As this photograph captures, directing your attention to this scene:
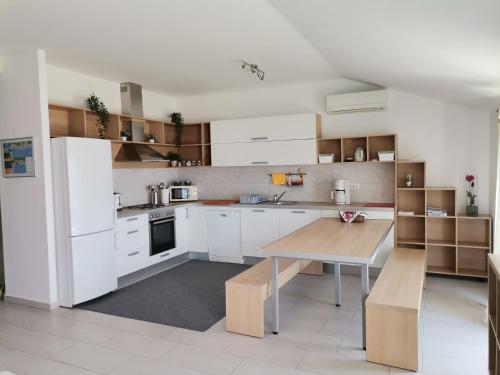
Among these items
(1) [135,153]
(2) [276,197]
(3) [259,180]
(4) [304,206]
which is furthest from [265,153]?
(1) [135,153]

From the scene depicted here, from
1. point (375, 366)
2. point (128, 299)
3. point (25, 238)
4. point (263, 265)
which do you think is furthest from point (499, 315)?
point (25, 238)

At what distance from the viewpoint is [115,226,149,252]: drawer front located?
4.54 m

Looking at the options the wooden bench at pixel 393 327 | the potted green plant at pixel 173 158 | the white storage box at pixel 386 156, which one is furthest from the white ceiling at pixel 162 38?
the wooden bench at pixel 393 327

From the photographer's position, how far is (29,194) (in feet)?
13.0

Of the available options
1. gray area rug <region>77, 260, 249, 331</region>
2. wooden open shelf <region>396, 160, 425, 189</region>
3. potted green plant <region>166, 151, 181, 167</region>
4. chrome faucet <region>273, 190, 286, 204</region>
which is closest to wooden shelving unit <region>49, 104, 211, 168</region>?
potted green plant <region>166, 151, 181, 167</region>

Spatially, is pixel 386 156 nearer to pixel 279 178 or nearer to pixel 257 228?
pixel 279 178

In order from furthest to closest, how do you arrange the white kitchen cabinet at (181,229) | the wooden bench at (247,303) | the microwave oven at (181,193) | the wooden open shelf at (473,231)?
the microwave oven at (181,193) → the white kitchen cabinet at (181,229) → the wooden open shelf at (473,231) → the wooden bench at (247,303)

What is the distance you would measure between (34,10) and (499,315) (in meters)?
3.67

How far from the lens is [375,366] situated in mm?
2682

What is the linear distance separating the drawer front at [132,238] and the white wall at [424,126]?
104 inches

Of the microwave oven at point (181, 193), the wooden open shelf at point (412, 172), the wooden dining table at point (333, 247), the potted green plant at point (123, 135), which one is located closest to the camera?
the wooden dining table at point (333, 247)

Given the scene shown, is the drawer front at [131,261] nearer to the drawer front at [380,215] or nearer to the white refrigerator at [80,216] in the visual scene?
the white refrigerator at [80,216]

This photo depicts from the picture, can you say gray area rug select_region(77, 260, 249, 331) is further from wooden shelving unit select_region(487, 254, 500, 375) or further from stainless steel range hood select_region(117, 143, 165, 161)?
wooden shelving unit select_region(487, 254, 500, 375)

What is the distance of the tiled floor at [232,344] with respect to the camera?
271 cm
